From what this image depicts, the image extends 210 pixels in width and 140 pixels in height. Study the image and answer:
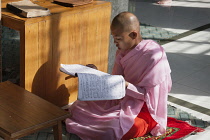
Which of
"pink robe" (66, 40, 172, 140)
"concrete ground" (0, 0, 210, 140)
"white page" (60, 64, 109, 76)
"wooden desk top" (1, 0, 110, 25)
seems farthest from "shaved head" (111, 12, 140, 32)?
"concrete ground" (0, 0, 210, 140)

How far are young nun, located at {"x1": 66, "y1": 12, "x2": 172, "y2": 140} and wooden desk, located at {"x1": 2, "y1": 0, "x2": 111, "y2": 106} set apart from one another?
381 mm

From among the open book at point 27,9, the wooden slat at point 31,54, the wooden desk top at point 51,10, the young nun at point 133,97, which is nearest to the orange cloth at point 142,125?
the young nun at point 133,97

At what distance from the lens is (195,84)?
5.19 meters

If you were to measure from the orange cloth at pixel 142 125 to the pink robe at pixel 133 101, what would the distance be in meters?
0.04

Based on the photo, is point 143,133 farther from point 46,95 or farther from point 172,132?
point 46,95

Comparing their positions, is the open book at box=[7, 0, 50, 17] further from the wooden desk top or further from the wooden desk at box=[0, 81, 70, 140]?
the wooden desk at box=[0, 81, 70, 140]

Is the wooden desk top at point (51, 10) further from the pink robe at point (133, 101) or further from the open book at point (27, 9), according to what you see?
the pink robe at point (133, 101)

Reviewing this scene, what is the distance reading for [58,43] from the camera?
13.7 feet

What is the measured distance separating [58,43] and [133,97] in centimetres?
78

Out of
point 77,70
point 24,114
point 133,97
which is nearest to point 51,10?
point 77,70

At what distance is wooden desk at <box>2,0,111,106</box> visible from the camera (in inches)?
155

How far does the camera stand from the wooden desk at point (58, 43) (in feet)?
13.0

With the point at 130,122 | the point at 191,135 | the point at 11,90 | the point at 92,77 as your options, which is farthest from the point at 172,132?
the point at 11,90

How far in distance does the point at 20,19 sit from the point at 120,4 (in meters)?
1.30
